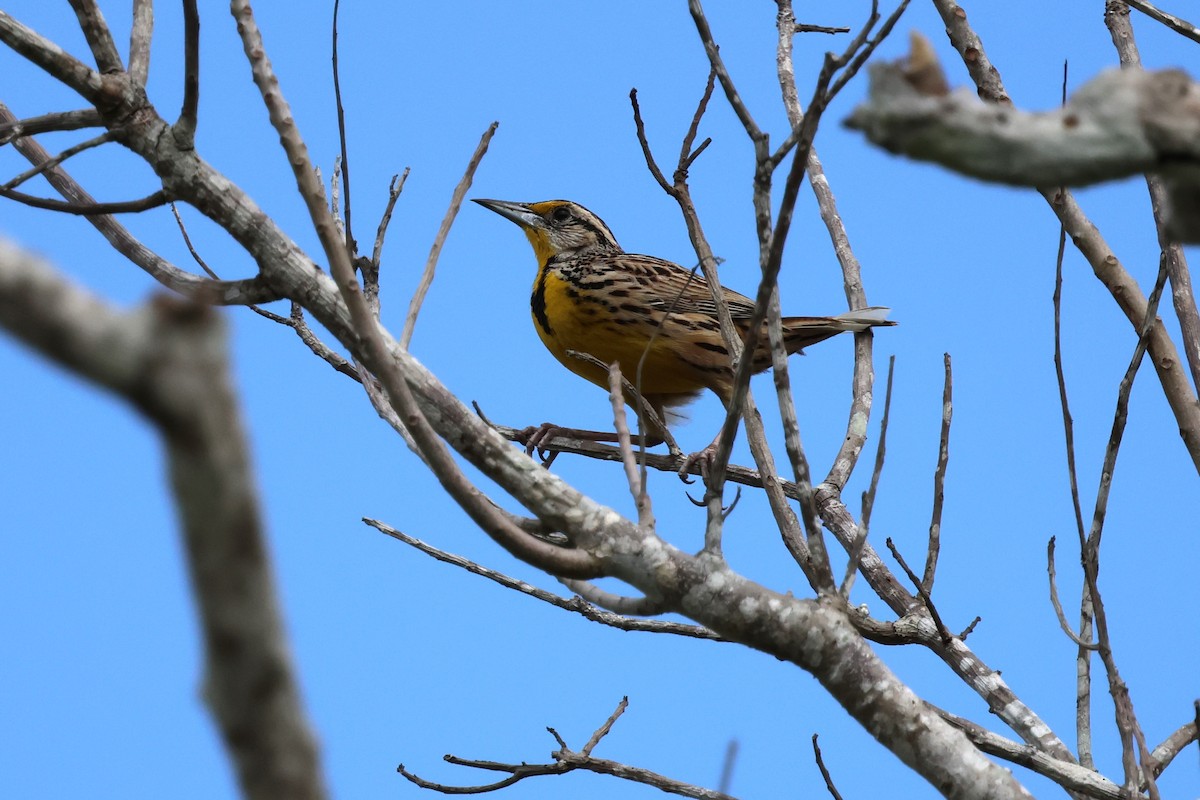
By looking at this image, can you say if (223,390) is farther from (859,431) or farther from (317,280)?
(859,431)

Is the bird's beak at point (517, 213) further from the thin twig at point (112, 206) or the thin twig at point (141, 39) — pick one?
the thin twig at point (112, 206)

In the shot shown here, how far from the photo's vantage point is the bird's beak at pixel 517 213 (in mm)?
7051

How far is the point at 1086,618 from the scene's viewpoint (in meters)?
3.08

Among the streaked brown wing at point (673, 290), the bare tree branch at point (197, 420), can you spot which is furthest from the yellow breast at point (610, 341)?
the bare tree branch at point (197, 420)

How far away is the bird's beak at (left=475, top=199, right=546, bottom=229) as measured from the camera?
7.05 metres

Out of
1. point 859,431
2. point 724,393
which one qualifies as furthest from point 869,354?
point 724,393

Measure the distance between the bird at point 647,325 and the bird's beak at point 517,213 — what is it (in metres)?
0.38

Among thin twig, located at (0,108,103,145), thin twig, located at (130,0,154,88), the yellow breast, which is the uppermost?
the yellow breast

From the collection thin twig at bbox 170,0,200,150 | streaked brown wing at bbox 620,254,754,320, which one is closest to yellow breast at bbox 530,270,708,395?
streaked brown wing at bbox 620,254,754,320

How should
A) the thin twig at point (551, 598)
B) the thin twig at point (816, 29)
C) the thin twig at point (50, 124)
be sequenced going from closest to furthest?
the thin twig at point (50, 124), the thin twig at point (551, 598), the thin twig at point (816, 29)

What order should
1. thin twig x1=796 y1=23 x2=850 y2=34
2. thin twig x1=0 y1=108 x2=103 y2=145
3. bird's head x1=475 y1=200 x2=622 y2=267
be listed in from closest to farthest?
1. thin twig x1=0 y1=108 x2=103 y2=145
2. thin twig x1=796 y1=23 x2=850 y2=34
3. bird's head x1=475 y1=200 x2=622 y2=267

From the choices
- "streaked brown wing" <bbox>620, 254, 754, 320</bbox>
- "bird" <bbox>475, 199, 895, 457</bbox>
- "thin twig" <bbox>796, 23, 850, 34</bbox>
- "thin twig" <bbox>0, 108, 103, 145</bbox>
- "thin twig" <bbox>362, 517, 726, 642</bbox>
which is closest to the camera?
"thin twig" <bbox>0, 108, 103, 145</bbox>

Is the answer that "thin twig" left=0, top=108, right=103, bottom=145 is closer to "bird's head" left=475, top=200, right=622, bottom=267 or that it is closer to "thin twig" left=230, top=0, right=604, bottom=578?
"thin twig" left=230, top=0, right=604, bottom=578

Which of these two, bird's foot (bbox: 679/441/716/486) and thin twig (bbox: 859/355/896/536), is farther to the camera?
bird's foot (bbox: 679/441/716/486)
